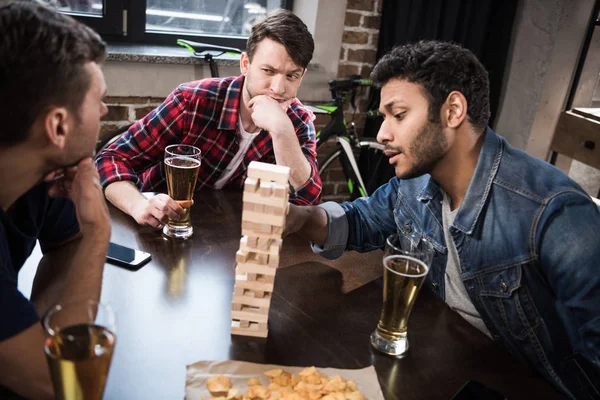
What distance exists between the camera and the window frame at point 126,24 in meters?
2.89

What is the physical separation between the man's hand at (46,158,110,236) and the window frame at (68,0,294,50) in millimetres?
1928

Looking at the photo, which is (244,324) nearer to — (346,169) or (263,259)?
(263,259)

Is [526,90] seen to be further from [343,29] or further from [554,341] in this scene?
[554,341]

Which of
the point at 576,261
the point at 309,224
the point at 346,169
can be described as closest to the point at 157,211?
the point at 309,224

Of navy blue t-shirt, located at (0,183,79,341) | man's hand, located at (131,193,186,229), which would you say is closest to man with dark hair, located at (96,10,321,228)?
man's hand, located at (131,193,186,229)

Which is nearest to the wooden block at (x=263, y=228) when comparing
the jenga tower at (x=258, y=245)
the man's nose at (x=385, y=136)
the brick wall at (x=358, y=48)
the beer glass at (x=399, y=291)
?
the jenga tower at (x=258, y=245)

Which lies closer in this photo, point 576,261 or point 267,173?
point 267,173

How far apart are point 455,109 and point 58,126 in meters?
0.91

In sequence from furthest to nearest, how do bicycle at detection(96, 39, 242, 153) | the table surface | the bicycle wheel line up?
the bicycle wheel < bicycle at detection(96, 39, 242, 153) < the table surface

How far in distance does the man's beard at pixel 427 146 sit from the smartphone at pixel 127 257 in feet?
2.23

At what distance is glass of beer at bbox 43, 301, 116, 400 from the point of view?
0.72 meters

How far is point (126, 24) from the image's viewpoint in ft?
9.73

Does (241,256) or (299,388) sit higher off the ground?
(241,256)

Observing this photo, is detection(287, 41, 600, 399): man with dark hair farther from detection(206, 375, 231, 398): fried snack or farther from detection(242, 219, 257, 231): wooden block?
detection(206, 375, 231, 398): fried snack
